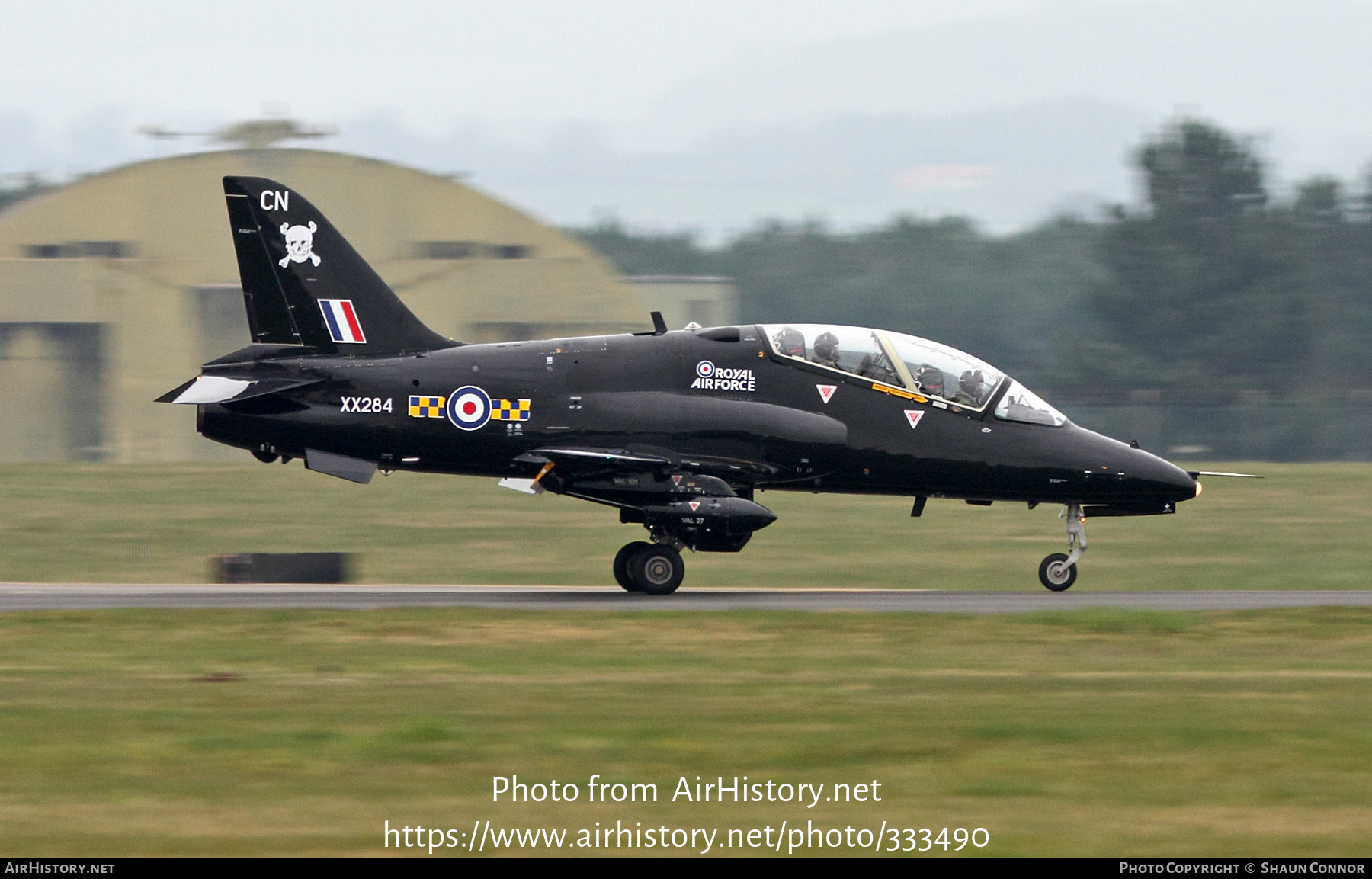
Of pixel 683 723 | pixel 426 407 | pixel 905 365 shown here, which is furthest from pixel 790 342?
pixel 683 723

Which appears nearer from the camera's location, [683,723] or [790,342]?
[683,723]

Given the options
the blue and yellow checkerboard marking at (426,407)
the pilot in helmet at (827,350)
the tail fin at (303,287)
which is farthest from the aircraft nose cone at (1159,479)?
the tail fin at (303,287)

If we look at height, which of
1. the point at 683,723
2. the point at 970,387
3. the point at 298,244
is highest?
the point at 298,244

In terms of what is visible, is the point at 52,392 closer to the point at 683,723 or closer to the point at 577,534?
the point at 577,534

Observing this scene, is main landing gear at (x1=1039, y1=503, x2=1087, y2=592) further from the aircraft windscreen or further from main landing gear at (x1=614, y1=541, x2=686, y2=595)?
main landing gear at (x1=614, y1=541, x2=686, y2=595)

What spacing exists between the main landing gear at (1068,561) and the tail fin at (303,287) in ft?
27.1

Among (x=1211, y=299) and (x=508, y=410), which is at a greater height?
(x=1211, y=299)

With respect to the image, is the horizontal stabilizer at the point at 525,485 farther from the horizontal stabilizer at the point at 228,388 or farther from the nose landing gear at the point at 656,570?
the horizontal stabilizer at the point at 228,388

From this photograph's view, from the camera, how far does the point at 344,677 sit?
1449 cm

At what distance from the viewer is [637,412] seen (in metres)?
21.6

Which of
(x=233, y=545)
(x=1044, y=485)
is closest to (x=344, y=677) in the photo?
(x=1044, y=485)

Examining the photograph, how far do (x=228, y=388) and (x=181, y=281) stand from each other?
Answer: 30.4 m
